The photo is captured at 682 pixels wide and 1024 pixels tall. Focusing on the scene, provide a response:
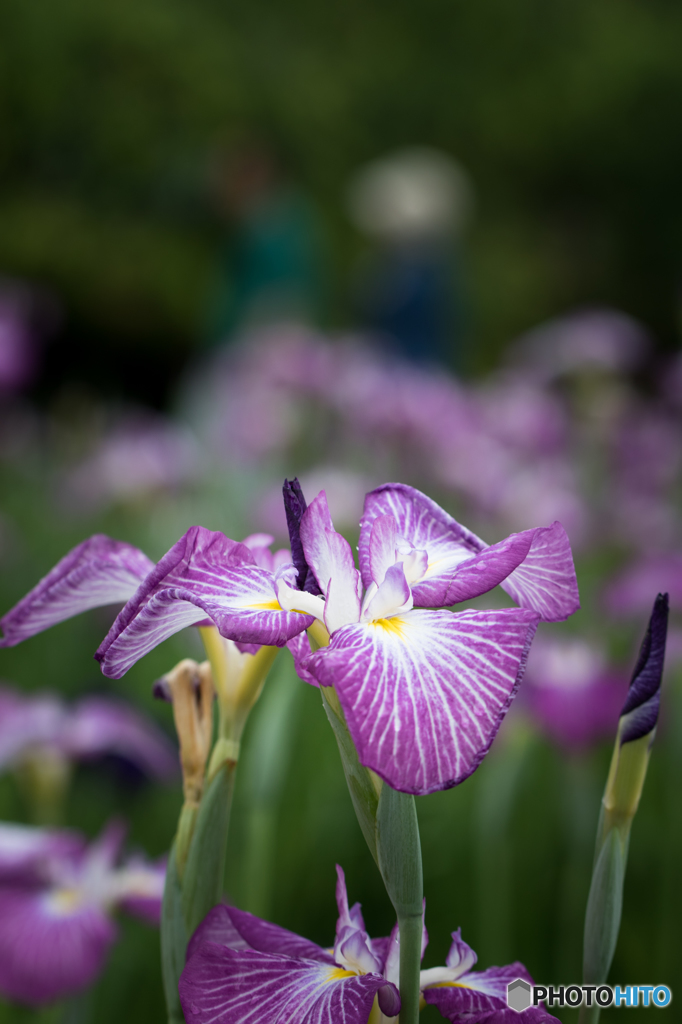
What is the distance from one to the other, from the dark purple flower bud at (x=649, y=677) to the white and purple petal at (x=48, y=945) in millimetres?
417

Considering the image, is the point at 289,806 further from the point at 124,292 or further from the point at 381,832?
the point at 124,292

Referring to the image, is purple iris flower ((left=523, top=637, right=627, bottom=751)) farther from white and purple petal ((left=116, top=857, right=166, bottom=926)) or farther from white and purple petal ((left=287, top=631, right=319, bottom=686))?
white and purple petal ((left=287, top=631, right=319, bottom=686))

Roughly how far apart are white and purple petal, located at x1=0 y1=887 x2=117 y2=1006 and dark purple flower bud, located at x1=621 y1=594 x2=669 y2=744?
0.42 metres

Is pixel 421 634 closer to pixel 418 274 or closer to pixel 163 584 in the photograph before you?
pixel 163 584

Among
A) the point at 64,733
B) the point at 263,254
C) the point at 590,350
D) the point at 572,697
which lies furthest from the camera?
the point at 263,254

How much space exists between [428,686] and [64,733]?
2.11 ft

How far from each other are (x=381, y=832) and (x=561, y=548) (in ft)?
0.53

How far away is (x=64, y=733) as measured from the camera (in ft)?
2.91

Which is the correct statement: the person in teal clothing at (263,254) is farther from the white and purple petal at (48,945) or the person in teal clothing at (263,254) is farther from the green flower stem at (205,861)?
the green flower stem at (205,861)

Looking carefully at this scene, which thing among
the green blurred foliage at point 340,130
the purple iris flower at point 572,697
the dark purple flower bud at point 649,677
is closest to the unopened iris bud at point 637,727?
the dark purple flower bud at point 649,677

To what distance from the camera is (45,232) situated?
28.4 ft

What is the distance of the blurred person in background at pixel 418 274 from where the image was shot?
3.51 meters

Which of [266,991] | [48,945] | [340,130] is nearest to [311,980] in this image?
[266,991]

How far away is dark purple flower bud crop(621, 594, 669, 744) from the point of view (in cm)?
41
